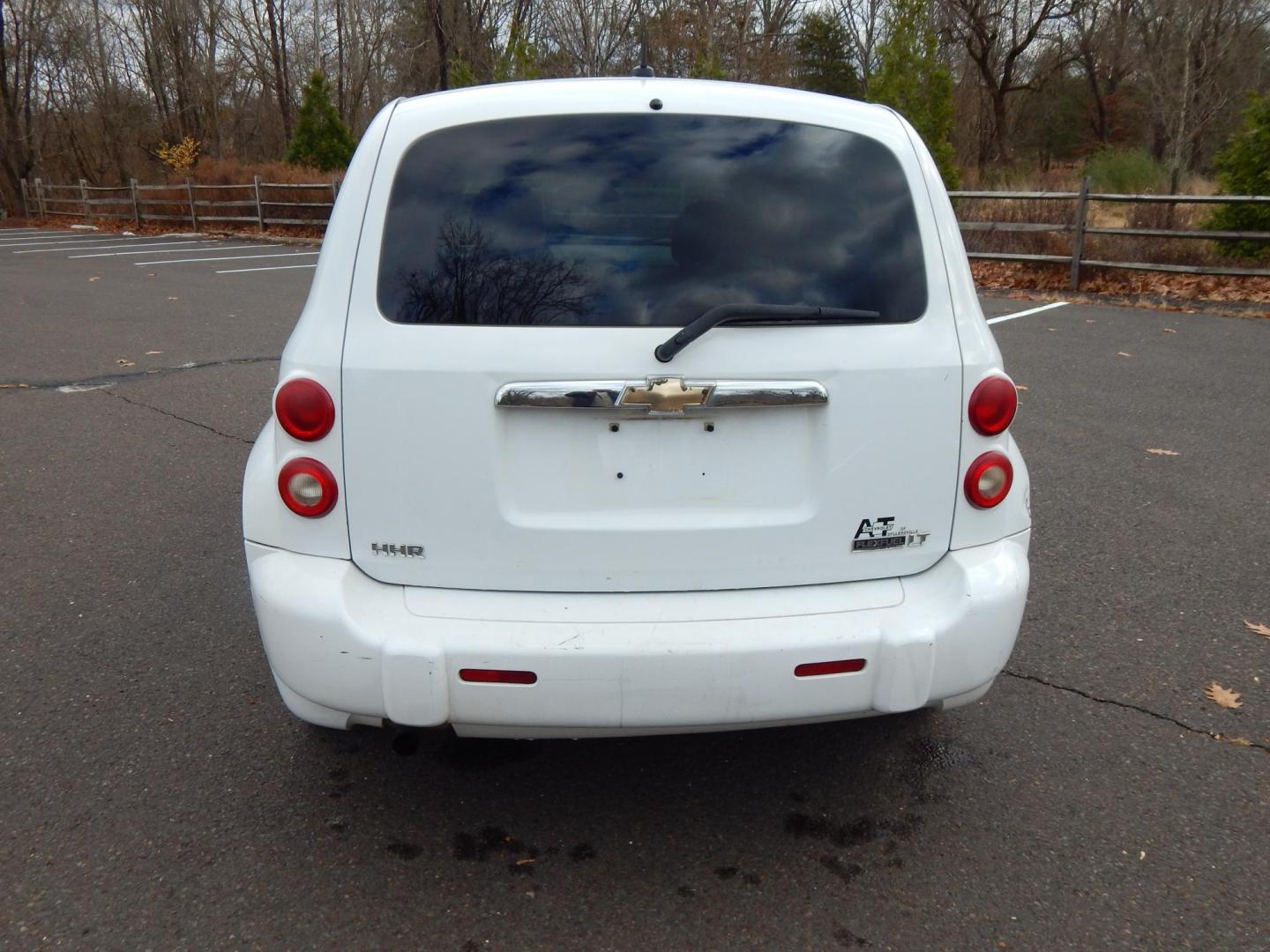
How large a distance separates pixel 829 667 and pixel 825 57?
151 feet

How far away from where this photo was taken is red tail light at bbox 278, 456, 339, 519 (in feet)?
7.66

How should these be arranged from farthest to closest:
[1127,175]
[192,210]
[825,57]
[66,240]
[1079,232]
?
1. [825,57]
2. [192,210]
3. [66,240]
4. [1127,175]
5. [1079,232]

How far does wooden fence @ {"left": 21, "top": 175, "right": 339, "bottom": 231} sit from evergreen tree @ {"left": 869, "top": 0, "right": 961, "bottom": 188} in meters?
11.9

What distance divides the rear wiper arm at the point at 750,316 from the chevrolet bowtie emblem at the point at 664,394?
2.1 inches

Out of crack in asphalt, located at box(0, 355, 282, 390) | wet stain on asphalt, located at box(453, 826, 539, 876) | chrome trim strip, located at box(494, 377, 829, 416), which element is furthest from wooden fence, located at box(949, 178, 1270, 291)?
wet stain on asphalt, located at box(453, 826, 539, 876)

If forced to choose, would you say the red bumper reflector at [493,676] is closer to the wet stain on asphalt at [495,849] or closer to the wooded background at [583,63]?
the wet stain on asphalt at [495,849]

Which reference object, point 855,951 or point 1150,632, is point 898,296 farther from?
point 1150,632

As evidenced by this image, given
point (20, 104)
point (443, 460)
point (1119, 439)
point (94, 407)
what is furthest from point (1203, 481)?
point (20, 104)

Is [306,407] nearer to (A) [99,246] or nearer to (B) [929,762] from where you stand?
(B) [929,762]

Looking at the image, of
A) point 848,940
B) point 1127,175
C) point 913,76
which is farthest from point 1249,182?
point 1127,175

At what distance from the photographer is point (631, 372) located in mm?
2240

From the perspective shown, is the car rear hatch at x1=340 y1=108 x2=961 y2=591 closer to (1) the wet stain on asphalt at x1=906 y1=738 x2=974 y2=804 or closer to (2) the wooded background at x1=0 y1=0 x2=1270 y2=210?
(1) the wet stain on asphalt at x1=906 y1=738 x2=974 y2=804

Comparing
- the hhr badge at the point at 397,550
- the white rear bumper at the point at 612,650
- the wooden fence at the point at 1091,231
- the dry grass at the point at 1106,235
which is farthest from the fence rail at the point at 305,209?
the white rear bumper at the point at 612,650

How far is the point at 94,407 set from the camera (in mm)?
6859
